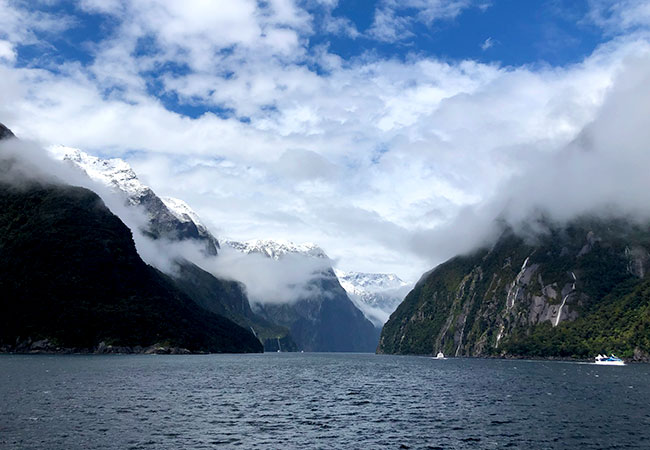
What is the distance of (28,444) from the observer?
58.6 m

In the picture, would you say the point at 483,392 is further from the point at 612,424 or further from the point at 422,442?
the point at 422,442

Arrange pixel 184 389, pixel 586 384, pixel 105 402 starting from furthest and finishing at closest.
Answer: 1. pixel 586 384
2. pixel 184 389
3. pixel 105 402

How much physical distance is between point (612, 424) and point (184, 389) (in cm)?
8261

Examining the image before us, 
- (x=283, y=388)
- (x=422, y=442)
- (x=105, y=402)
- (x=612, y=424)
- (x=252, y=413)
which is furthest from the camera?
(x=283, y=388)

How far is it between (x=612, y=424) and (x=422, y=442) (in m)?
31.0

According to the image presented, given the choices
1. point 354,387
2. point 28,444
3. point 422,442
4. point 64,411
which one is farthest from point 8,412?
point 354,387

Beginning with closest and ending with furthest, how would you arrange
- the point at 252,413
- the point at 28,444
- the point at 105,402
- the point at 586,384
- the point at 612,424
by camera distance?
1. the point at 28,444
2. the point at 612,424
3. the point at 252,413
4. the point at 105,402
5. the point at 586,384

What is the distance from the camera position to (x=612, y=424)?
254ft

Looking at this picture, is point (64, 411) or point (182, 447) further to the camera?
point (64, 411)

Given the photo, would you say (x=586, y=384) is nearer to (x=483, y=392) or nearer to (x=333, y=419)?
(x=483, y=392)

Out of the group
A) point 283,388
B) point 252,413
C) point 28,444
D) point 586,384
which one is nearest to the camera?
point 28,444

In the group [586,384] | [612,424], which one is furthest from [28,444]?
[586,384]

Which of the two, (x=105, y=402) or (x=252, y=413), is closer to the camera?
(x=252, y=413)

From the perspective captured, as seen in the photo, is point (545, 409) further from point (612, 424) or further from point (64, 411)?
point (64, 411)
